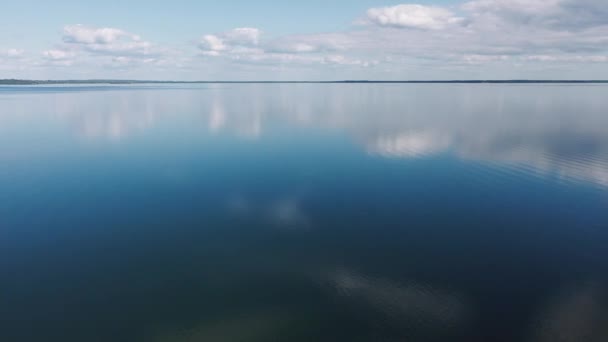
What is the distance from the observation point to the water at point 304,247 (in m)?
13.5

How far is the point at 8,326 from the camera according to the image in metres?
13.2

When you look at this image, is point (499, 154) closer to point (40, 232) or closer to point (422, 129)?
point (422, 129)

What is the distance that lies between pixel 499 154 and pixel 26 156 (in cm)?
5084

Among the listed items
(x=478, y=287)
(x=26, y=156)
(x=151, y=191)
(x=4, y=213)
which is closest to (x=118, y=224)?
(x=151, y=191)

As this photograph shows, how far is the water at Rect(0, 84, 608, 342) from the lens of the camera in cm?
1354

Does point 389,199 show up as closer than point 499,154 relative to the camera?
Yes

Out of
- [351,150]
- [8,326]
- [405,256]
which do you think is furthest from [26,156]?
[405,256]

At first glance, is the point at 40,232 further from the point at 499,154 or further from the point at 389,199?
the point at 499,154

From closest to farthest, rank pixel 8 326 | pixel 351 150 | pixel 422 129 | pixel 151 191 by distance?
1. pixel 8 326
2. pixel 151 191
3. pixel 351 150
4. pixel 422 129

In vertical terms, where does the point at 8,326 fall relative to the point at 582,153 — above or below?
below

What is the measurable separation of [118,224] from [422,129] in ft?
155

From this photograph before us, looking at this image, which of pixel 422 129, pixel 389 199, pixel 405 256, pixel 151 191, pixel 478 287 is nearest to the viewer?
pixel 478 287

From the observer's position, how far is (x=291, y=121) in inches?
2721

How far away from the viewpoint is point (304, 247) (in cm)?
1877
